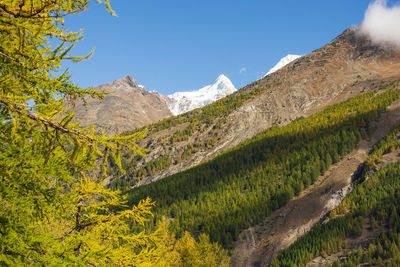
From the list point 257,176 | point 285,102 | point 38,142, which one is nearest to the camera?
point 38,142

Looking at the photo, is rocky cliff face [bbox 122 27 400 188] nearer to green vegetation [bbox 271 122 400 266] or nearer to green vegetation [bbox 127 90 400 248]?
green vegetation [bbox 127 90 400 248]

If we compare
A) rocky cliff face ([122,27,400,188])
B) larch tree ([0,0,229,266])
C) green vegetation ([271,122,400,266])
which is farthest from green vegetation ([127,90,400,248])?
larch tree ([0,0,229,266])

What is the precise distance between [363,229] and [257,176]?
4758 centimetres

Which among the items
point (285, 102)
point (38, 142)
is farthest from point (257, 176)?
point (38, 142)

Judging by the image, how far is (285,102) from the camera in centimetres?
17738

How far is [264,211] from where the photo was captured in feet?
289

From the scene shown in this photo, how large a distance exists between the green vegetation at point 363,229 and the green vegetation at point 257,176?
20476 mm

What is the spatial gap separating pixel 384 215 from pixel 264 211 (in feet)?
106

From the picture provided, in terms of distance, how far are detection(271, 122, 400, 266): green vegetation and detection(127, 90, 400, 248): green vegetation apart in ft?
67.2

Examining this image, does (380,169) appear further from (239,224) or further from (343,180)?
(239,224)

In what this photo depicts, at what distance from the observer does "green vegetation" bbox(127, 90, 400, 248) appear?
288ft

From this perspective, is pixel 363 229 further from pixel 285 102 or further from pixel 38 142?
pixel 285 102

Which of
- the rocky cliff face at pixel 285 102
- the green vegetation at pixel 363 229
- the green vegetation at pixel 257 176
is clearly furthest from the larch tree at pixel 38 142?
the rocky cliff face at pixel 285 102

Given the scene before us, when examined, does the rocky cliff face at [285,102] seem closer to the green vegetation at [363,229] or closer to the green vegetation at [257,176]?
the green vegetation at [257,176]
